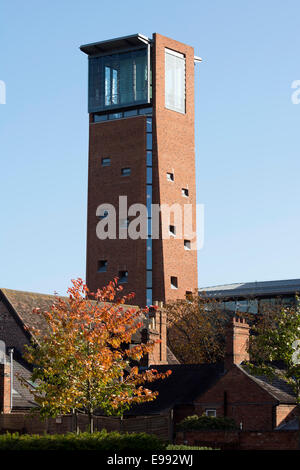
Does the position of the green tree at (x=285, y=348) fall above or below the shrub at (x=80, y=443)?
above

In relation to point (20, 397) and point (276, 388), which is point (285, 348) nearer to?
point (276, 388)

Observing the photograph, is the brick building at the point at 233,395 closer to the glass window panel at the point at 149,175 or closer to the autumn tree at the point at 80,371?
the autumn tree at the point at 80,371

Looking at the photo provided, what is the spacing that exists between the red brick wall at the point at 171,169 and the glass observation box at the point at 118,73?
4.47ft

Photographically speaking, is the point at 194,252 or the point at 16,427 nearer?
the point at 16,427

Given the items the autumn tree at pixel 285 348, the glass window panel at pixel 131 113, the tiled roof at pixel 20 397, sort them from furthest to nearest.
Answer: the glass window panel at pixel 131 113
the tiled roof at pixel 20 397
the autumn tree at pixel 285 348

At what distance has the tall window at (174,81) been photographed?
3634 inches

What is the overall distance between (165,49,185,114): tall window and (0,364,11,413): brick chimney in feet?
178

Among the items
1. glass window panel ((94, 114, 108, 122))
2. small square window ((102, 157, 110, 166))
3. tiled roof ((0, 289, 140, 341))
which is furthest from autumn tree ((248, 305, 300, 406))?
glass window panel ((94, 114, 108, 122))

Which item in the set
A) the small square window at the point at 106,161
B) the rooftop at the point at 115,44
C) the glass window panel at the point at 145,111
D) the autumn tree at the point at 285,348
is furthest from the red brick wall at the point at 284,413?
the rooftop at the point at 115,44

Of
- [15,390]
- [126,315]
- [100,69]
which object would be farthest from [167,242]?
[126,315]

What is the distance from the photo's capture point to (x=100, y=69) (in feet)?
307

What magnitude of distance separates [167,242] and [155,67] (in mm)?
18824

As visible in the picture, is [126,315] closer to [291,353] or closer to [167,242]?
[291,353]

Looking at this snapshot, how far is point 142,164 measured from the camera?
88938 millimetres
